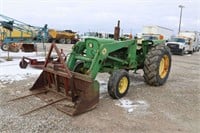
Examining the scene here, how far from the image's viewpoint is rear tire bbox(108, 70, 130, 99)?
5.95 metres

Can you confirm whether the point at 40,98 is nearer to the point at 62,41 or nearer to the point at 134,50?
the point at 134,50

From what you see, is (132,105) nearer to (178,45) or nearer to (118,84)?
(118,84)

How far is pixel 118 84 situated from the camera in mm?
6039

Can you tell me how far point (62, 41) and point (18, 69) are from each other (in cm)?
2348

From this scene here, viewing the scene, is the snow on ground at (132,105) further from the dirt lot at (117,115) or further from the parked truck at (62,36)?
the parked truck at (62,36)

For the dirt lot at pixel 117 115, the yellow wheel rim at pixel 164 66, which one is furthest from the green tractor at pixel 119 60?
the dirt lot at pixel 117 115

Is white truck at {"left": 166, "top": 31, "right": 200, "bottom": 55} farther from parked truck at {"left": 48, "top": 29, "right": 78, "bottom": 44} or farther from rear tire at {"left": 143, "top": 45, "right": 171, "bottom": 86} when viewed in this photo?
rear tire at {"left": 143, "top": 45, "right": 171, "bottom": 86}

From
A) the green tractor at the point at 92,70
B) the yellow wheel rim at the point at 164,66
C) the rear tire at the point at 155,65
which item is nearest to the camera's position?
the green tractor at the point at 92,70

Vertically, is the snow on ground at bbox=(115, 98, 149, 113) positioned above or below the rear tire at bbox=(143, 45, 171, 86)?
below

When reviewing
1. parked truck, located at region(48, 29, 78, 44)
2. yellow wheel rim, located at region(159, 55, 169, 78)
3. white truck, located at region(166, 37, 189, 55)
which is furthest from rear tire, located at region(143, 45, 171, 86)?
parked truck, located at region(48, 29, 78, 44)

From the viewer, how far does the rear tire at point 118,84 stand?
5953 millimetres

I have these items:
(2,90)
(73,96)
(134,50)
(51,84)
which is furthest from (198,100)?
(2,90)

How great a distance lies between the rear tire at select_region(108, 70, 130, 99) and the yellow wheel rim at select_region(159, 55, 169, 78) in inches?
79.1

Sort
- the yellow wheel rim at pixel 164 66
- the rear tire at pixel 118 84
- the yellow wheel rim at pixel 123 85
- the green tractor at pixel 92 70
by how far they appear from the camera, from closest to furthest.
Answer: the green tractor at pixel 92 70, the rear tire at pixel 118 84, the yellow wheel rim at pixel 123 85, the yellow wheel rim at pixel 164 66
